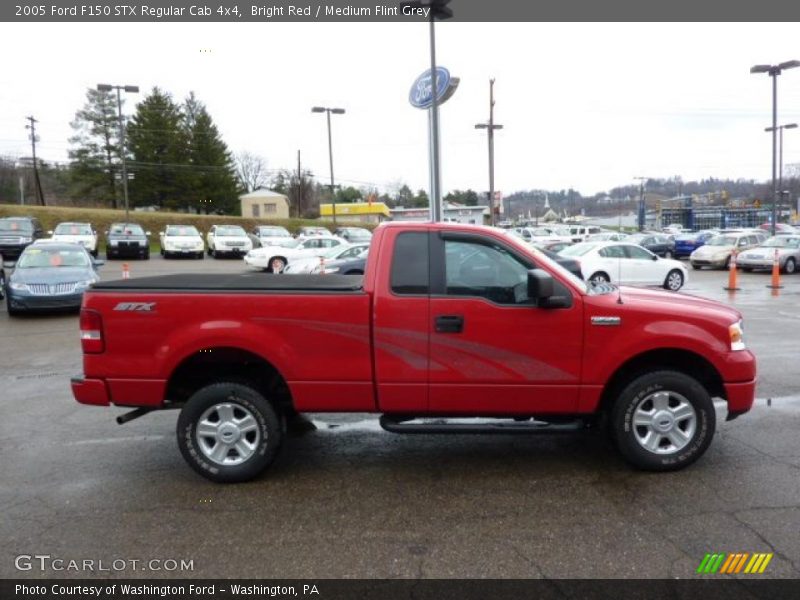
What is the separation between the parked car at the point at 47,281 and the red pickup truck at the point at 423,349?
8.95 meters

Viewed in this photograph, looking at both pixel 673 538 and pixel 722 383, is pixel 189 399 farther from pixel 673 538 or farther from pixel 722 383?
pixel 722 383

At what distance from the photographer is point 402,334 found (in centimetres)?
446

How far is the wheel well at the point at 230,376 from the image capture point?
465 centimetres

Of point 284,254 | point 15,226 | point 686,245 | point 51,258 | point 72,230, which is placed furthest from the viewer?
point 686,245

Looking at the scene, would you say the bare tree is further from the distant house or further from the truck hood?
the truck hood

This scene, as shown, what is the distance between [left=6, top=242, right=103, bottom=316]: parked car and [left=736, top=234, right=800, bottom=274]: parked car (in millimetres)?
22222

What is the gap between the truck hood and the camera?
452cm

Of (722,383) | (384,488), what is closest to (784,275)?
(722,383)

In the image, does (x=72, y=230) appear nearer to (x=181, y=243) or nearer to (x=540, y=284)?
(x=181, y=243)

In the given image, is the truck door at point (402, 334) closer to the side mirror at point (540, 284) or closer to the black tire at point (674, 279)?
the side mirror at point (540, 284)

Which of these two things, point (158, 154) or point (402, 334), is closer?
point (402, 334)

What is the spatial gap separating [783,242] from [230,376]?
25.4m

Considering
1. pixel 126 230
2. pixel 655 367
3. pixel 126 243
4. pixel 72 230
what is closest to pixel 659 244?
pixel 126 243

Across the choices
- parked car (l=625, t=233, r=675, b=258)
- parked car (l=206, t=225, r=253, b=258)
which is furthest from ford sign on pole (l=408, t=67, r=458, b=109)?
parked car (l=625, t=233, r=675, b=258)
